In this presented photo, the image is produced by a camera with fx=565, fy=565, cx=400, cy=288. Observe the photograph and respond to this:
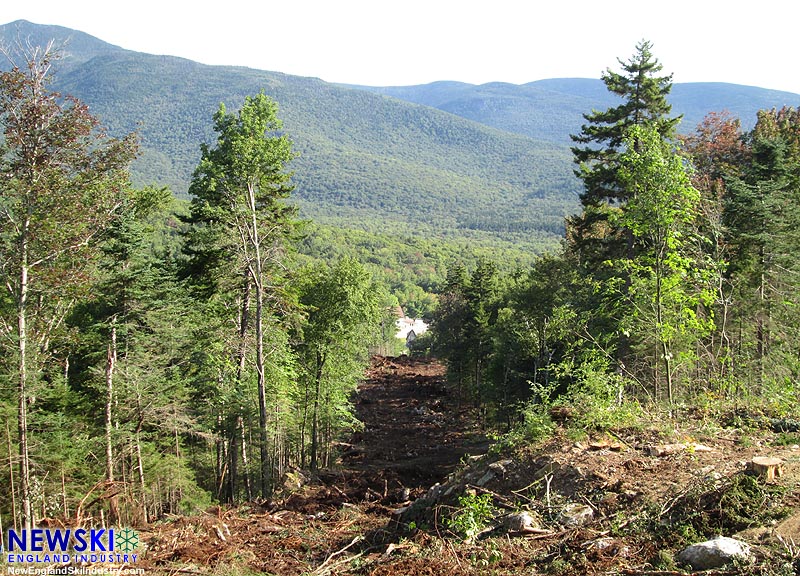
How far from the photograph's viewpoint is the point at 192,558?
259 inches

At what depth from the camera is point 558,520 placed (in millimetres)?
6359

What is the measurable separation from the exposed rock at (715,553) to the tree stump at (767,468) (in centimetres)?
107

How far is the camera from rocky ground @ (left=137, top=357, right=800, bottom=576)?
5340 mm

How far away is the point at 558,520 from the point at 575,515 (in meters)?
0.20

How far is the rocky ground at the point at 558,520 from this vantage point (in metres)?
5.34

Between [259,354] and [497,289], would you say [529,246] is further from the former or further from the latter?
[259,354]

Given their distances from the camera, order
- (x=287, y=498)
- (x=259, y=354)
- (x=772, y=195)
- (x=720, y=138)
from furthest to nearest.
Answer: (x=720, y=138)
(x=772, y=195)
(x=259, y=354)
(x=287, y=498)

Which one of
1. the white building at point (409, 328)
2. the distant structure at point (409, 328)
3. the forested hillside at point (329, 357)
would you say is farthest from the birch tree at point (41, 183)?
the white building at point (409, 328)

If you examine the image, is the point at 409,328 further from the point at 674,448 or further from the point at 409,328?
the point at 674,448

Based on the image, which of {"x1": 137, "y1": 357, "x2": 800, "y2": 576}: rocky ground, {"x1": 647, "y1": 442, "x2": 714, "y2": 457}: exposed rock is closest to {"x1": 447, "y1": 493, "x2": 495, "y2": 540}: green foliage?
{"x1": 137, "y1": 357, "x2": 800, "y2": 576}: rocky ground

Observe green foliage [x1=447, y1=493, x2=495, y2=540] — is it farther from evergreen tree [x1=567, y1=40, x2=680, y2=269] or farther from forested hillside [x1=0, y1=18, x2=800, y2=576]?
evergreen tree [x1=567, y1=40, x2=680, y2=269]

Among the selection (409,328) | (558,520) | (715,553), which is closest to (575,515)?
(558,520)

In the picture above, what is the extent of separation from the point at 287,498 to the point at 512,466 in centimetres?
577

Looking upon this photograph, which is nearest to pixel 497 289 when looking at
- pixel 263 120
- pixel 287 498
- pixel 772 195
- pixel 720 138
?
pixel 772 195
